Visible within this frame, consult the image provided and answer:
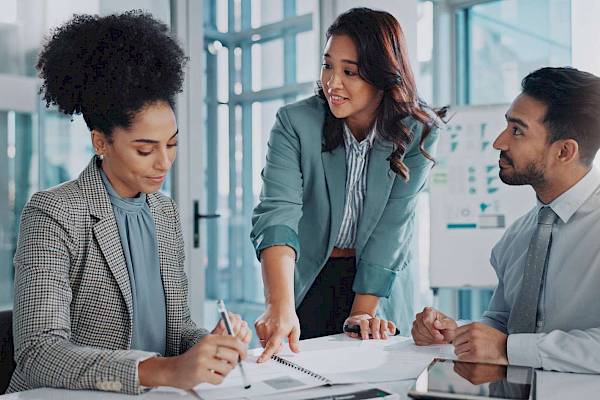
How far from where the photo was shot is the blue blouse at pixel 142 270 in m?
1.46

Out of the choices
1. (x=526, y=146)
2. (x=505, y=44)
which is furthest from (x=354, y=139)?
(x=505, y=44)

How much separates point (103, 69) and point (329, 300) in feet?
3.07

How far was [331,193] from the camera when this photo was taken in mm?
1891

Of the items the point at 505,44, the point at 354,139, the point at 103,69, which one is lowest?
the point at 354,139

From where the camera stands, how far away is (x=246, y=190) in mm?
5094

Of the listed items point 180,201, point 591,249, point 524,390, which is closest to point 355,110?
point 591,249

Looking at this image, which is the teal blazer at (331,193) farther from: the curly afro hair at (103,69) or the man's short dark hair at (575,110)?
the curly afro hair at (103,69)

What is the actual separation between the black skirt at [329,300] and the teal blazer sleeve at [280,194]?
0.18m

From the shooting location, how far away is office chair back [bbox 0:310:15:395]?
1437 millimetres

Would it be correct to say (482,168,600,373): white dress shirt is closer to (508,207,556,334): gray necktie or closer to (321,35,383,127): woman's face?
(508,207,556,334): gray necktie

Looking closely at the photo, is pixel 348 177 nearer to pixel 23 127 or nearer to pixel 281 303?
pixel 281 303

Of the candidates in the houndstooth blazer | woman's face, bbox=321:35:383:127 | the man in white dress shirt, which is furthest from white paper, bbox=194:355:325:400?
woman's face, bbox=321:35:383:127

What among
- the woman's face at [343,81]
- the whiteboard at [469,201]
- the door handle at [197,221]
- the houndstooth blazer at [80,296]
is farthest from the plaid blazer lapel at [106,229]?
the whiteboard at [469,201]

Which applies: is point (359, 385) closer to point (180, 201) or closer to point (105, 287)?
point (105, 287)
